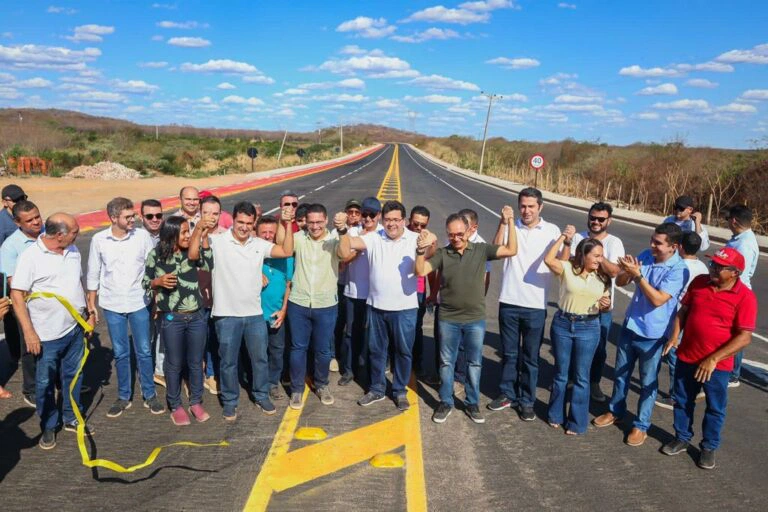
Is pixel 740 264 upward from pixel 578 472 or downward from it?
upward

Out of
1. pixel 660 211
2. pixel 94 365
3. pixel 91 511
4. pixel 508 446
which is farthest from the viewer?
pixel 660 211

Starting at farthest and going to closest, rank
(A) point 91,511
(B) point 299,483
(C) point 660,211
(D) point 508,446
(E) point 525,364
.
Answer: (C) point 660,211
(E) point 525,364
(D) point 508,446
(B) point 299,483
(A) point 91,511

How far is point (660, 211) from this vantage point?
24969 mm

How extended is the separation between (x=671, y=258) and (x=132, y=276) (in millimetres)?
4257

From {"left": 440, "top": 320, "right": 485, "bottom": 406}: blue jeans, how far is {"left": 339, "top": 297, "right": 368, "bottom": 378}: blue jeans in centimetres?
104

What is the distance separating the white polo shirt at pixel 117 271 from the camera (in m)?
4.57

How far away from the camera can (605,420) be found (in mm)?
4734

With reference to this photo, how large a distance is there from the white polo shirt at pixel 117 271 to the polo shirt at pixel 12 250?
A: 2.52 ft

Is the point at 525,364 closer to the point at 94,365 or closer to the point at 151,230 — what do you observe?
the point at 151,230

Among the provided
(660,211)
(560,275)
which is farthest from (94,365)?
(660,211)

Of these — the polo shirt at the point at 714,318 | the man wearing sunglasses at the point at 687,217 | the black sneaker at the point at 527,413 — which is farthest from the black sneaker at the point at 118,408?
the man wearing sunglasses at the point at 687,217

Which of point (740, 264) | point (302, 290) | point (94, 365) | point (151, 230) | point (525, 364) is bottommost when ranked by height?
point (94, 365)

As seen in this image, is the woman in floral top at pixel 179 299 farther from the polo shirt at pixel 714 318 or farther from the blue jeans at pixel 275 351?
the polo shirt at pixel 714 318

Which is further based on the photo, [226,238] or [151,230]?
[151,230]
